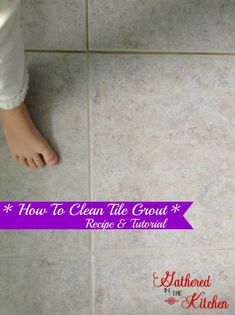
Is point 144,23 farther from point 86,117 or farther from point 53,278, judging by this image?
point 53,278

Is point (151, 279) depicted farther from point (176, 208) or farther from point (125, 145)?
point (125, 145)

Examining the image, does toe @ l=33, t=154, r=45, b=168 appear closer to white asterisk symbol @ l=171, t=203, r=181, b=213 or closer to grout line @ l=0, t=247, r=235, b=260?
grout line @ l=0, t=247, r=235, b=260

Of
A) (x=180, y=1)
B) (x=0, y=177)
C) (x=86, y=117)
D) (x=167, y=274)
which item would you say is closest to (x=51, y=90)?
(x=86, y=117)

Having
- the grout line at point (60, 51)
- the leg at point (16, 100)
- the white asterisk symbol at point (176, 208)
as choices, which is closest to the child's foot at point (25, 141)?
the leg at point (16, 100)

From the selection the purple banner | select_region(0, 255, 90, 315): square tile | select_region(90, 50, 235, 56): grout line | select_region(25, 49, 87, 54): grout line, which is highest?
select_region(90, 50, 235, 56): grout line

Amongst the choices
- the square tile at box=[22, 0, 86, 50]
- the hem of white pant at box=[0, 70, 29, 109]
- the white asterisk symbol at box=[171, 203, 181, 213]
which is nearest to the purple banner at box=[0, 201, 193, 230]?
the white asterisk symbol at box=[171, 203, 181, 213]

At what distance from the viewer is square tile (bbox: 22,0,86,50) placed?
75 cm

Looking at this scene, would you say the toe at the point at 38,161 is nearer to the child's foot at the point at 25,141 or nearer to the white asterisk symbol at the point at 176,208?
the child's foot at the point at 25,141

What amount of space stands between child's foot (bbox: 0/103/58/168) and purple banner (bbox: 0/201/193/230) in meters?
0.09

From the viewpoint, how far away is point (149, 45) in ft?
2.51

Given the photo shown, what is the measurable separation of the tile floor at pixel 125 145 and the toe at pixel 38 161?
2 cm

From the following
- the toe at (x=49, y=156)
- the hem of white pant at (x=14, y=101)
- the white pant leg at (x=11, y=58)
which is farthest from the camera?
the toe at (x=49, y=156)

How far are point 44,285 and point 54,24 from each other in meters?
0.52

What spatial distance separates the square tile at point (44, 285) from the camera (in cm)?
71
